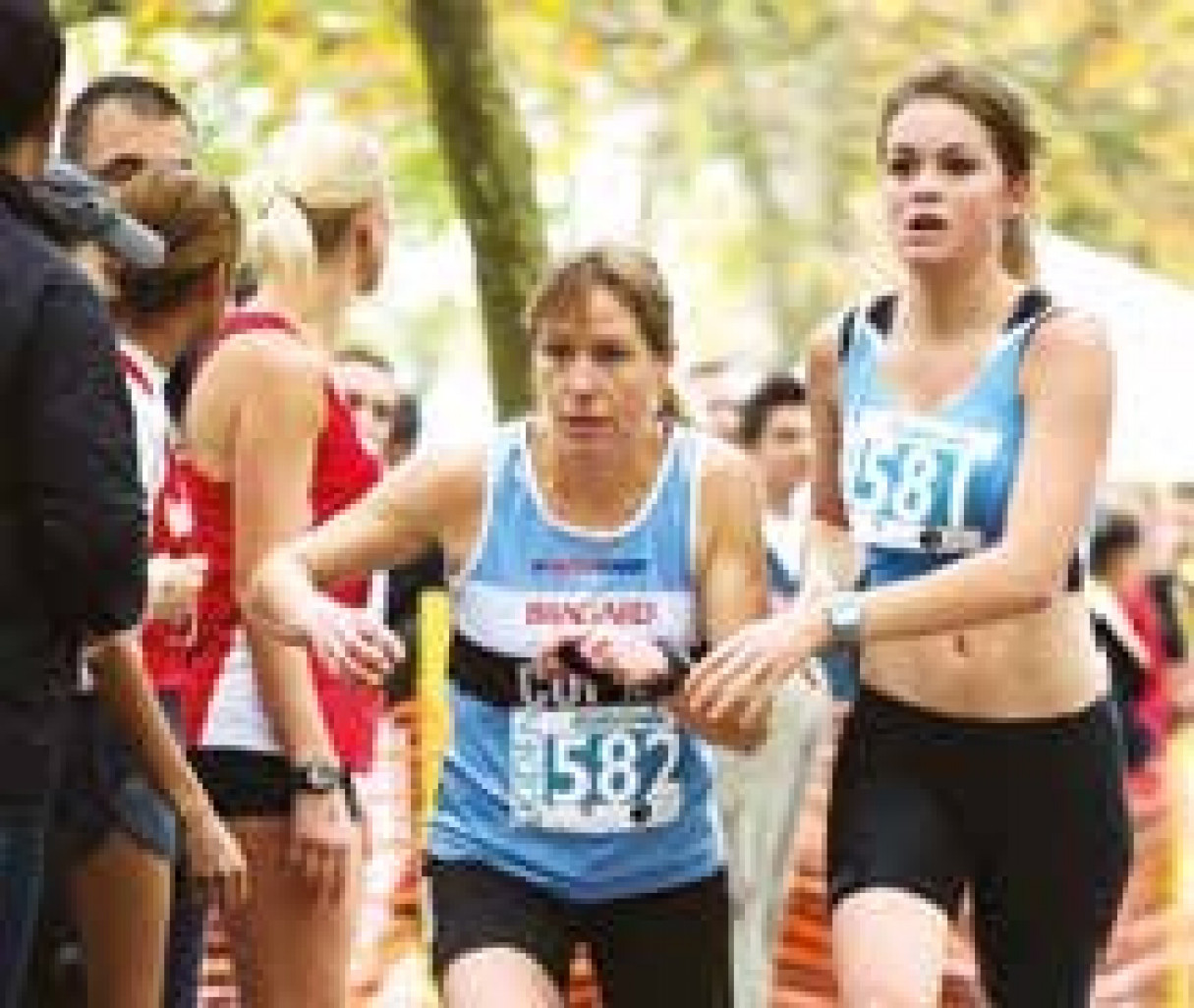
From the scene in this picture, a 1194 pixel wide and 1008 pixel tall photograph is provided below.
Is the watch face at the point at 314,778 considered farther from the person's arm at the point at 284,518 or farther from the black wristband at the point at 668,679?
the black wristband at the point at 668,679

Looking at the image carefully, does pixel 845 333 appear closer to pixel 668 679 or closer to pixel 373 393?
pixel 668 679

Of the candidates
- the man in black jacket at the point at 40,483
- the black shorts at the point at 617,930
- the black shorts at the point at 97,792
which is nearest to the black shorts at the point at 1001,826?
the black shorts at the point at 617,930

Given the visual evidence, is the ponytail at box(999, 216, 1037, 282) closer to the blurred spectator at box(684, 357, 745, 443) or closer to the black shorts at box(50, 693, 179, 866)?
the black shorts at box(50, 693, 179, 866)

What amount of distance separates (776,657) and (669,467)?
59 cm

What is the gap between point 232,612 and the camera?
5805 millimetres

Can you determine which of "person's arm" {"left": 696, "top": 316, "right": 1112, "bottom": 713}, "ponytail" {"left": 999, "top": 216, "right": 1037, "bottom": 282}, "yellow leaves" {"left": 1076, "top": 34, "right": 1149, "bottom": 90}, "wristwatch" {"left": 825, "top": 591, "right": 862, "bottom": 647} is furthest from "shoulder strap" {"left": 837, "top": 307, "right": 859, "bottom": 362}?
"yellow leaves" {"left": 1076, "top": 34, "right": 1149, "bottom": 90}

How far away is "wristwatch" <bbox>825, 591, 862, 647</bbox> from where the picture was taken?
200 inches

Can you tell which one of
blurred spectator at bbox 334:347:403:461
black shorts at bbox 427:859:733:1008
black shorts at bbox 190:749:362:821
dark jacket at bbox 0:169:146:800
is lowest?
black shorts at bbox 427:859:733:1008

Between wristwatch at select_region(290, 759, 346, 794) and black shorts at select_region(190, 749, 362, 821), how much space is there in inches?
3.7

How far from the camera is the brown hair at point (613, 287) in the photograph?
5422mm

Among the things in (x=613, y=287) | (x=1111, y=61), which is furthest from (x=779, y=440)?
(x=1111, y=61)

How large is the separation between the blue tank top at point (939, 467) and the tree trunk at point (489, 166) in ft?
14.2

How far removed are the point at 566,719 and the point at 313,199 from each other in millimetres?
1076

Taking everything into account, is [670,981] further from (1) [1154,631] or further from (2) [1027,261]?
(1) [1154,631]
